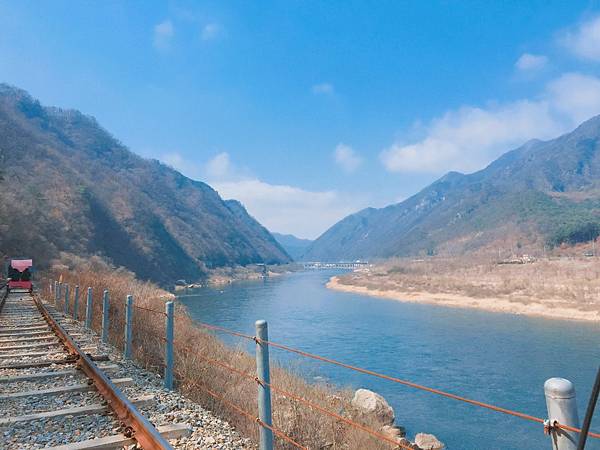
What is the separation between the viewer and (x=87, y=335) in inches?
408

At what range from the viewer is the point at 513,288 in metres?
53.7

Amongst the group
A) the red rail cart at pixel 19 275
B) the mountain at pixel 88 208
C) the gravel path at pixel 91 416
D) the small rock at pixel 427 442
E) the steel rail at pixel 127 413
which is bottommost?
the small rock at pixel 427 442

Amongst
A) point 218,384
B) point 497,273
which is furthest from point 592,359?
point 497,273

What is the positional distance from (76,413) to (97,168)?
137 metres

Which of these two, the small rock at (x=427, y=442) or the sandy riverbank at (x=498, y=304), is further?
the sandy riverbank at (x=498, y=304)

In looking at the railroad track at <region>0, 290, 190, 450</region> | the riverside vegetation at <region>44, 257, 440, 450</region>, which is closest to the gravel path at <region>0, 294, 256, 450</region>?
the railroad track at <region>0, 290, 190, 450</region>

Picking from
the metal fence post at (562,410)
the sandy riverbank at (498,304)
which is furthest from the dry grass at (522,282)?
the metal fence post at (562,410)

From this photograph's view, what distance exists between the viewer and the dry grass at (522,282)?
46.3 metres

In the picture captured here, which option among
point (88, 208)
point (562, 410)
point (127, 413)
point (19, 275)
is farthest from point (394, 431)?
point (88, 208)

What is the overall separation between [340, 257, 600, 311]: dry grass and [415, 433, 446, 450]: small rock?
36114 mm

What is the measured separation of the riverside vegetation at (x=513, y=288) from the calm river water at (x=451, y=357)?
14.3 ft

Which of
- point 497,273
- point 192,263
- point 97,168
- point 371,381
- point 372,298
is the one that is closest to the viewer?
point 371,381

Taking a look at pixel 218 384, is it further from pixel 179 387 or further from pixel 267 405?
pixel 267 405

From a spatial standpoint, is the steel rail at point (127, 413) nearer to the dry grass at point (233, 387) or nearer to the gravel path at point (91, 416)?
the gravel path at point (91, 416)
